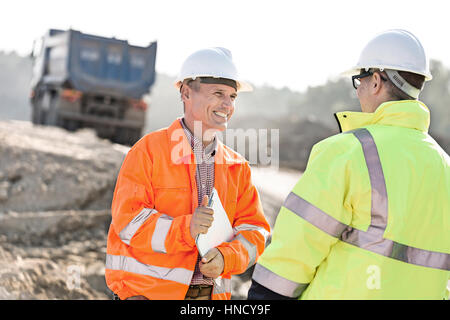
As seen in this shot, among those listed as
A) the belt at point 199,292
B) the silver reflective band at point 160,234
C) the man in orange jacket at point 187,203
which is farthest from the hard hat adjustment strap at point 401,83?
the belt at point 199,292

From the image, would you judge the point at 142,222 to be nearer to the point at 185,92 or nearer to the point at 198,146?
the point at 198,146

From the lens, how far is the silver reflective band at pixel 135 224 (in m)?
2.13

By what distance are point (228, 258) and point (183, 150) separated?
0.53 meters

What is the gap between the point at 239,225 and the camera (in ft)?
→ 7.80

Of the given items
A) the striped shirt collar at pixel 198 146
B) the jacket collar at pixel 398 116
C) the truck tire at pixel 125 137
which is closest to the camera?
the jacket collar at pixel 398 116

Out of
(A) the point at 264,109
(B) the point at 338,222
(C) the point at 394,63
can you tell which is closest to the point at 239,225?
(B) the point at 338,222

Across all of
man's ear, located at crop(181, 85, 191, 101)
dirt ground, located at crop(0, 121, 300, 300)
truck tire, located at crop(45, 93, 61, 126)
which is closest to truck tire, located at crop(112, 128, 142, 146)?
truck tire, located at crop(45, 93, 61, 126)

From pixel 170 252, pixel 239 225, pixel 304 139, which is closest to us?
pixel 170 252

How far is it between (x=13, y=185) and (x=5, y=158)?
2.50 ft

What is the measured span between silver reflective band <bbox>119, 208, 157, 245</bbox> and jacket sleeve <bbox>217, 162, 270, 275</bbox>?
1.13ft

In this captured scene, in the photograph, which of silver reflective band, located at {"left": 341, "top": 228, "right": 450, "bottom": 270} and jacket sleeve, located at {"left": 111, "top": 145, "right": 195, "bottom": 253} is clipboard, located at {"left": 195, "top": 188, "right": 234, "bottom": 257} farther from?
silver reflective band, located at {"left": 341, "top": 228, "right": 450, "bottom": 270}

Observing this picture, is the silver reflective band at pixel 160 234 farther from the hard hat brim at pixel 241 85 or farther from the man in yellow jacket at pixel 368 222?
the hard hat brim at pixel 241 85

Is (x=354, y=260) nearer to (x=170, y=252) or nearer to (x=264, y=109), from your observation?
(x=170, y=252)

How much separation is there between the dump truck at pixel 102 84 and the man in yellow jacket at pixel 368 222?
37.2 ft
